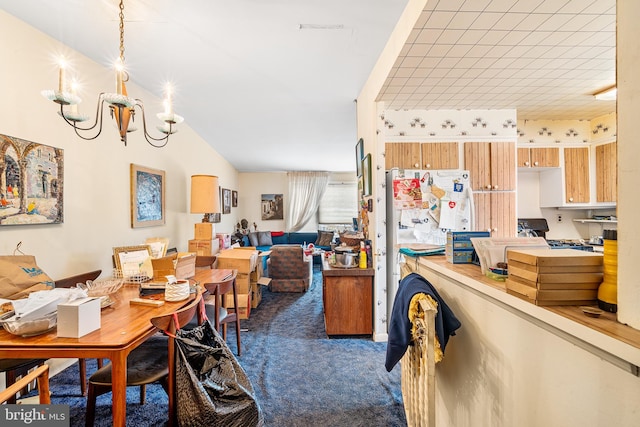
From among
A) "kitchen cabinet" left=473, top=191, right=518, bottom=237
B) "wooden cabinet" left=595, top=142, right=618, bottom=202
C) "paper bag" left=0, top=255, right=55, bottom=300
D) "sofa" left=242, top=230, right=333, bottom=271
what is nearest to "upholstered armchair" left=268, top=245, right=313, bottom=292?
"sofa" left=242, top=230, right=333, bottom=271

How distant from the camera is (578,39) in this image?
178cm

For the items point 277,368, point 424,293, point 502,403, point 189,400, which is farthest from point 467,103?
point 189,400

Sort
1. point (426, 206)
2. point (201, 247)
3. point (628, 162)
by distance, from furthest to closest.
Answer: point (201, 247)
point (426, 206)
point (628, 162)

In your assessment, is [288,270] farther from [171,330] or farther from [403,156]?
[171,330]

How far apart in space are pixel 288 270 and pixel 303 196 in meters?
3.30

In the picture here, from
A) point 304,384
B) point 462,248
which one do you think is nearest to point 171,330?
point 304,384

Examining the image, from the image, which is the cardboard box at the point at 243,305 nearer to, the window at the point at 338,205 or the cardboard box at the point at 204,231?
the cardboard box at the point at 204,231

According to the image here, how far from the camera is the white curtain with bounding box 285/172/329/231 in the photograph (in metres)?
7.55

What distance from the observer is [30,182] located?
2029mm

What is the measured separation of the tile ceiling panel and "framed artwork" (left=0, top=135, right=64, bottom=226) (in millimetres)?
2679

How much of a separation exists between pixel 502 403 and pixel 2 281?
238 centimetres

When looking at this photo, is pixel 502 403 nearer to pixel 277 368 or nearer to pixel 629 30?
pixel 629 30

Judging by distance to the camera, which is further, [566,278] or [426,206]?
[426,206]

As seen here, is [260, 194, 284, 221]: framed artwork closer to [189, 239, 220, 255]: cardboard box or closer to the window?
the window
